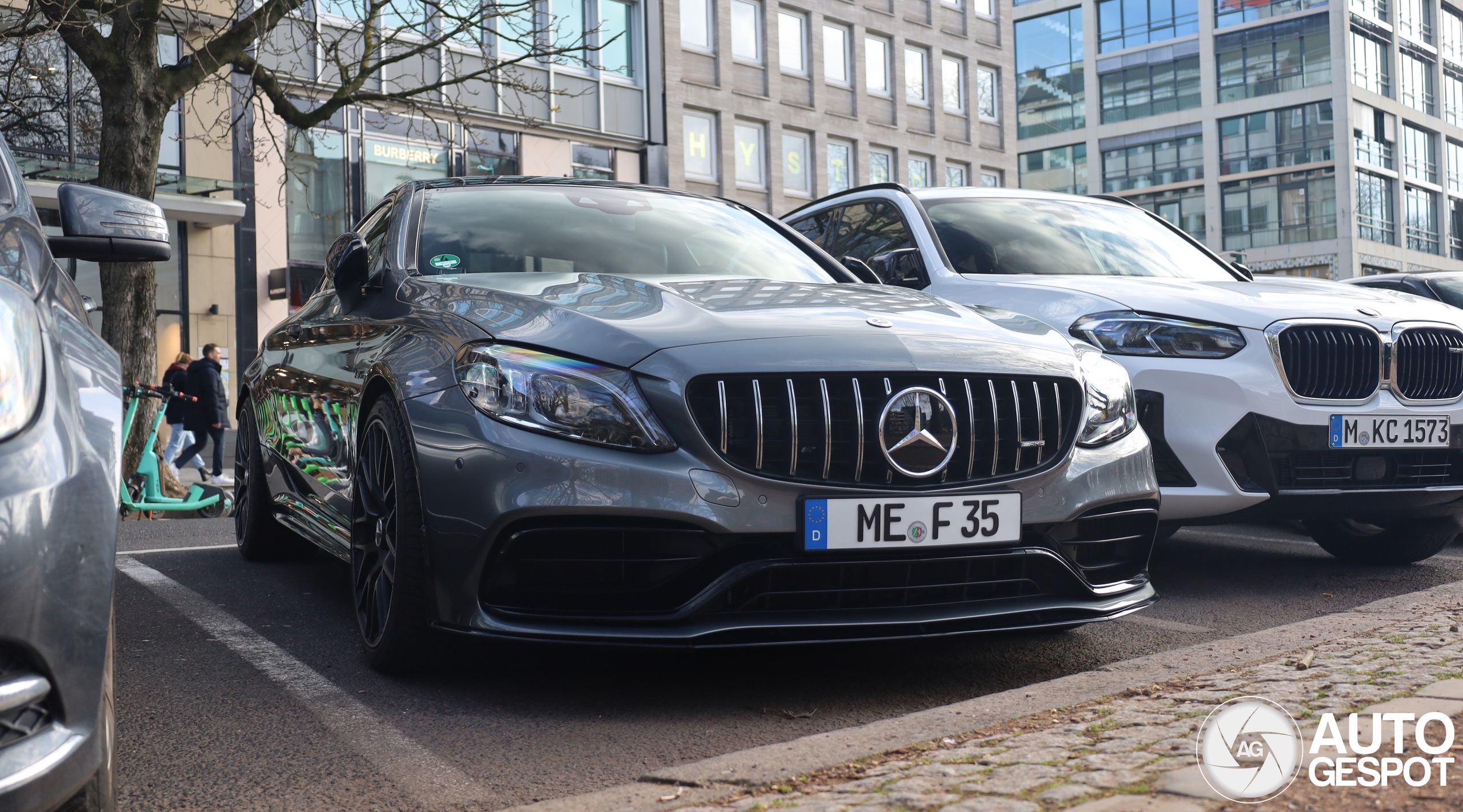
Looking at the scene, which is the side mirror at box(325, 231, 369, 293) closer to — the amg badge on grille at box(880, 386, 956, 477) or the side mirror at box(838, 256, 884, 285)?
the side mirror at box(838, 256, 884, 285)

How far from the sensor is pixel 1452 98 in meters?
59.9

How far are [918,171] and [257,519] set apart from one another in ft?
118

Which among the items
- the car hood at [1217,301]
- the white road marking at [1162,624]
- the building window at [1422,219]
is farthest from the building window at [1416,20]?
the white road marking at [1162,624]

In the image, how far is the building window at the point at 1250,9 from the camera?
173ft

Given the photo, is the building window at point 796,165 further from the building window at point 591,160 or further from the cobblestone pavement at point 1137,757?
the cobblestone pavement at point 1137,757

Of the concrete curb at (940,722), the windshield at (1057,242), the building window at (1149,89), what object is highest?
the building window at (1149,89)

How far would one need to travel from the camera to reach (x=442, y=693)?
11.8ft

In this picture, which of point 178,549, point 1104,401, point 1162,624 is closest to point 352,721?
point 1104,401

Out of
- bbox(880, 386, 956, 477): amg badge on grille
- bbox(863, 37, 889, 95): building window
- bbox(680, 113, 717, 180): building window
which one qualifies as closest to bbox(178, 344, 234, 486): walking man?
bbox(880, 386, 956, 477): amg badge on grille

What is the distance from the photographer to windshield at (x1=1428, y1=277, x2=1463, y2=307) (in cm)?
1002

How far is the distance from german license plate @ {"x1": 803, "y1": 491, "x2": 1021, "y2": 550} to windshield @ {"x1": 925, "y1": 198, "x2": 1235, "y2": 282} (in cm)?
288

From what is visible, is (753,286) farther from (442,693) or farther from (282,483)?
(282,483)

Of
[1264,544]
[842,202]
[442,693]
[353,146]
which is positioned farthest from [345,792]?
[353,146]

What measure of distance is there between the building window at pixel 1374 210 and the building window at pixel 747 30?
2831 cm
